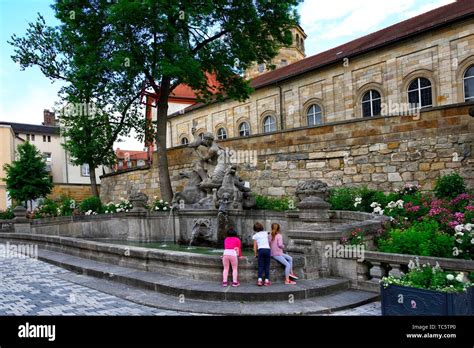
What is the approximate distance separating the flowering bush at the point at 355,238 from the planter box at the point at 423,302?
2.35 meters

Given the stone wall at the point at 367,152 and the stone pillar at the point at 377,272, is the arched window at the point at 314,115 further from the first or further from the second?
the stone pillar at the point at 377,272

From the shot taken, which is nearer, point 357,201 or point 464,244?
point 464,244

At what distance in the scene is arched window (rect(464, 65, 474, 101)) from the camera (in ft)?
68.5

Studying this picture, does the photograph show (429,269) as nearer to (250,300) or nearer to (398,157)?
(250,300)

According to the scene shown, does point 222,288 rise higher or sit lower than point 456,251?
lower

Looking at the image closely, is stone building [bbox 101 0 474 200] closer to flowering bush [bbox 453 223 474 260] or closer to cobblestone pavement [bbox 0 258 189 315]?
cobblestone pavement [bbox 0 258 189 315]

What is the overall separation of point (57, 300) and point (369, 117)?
13383 millimetres

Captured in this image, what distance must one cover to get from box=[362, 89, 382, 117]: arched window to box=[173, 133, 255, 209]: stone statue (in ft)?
49.1

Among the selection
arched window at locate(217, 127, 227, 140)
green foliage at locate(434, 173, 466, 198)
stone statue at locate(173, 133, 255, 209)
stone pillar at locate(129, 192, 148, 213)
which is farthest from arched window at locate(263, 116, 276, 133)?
green foliage at locate(434, 173, 466, 198)

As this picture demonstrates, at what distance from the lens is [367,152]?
16.5 metres

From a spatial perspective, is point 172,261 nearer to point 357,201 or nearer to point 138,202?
point 357,201

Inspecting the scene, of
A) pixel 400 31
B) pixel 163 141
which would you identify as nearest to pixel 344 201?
pixel 163 141

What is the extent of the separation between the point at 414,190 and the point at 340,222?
389 centimetres

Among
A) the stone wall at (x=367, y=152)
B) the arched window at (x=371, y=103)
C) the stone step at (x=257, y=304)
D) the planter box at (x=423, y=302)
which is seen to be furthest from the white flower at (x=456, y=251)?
the arched window at (x=371, y=103)
